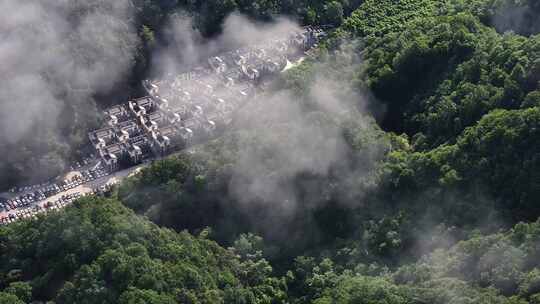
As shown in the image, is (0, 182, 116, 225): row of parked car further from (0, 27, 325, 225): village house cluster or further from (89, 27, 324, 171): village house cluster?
(89, 27, 324, 171): village house cluster

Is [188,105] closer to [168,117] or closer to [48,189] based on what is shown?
[168,117]

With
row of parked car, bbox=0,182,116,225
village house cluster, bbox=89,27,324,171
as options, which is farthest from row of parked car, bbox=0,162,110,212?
village house cluster, bbox=89,27,324,171

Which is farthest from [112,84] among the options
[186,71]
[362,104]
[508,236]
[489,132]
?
[508,236]

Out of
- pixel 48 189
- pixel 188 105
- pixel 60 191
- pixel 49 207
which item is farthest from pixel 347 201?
pixel 48 189

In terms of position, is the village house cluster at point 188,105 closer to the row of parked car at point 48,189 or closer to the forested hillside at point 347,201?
the row of parked car at point 48,189

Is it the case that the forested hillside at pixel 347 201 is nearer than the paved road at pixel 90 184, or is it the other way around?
the forested hillside at pixel 347 201

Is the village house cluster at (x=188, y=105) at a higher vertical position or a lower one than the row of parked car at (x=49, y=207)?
higher

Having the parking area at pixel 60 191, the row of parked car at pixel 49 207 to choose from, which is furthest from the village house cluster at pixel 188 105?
the row of parked car at pixel 49 207
